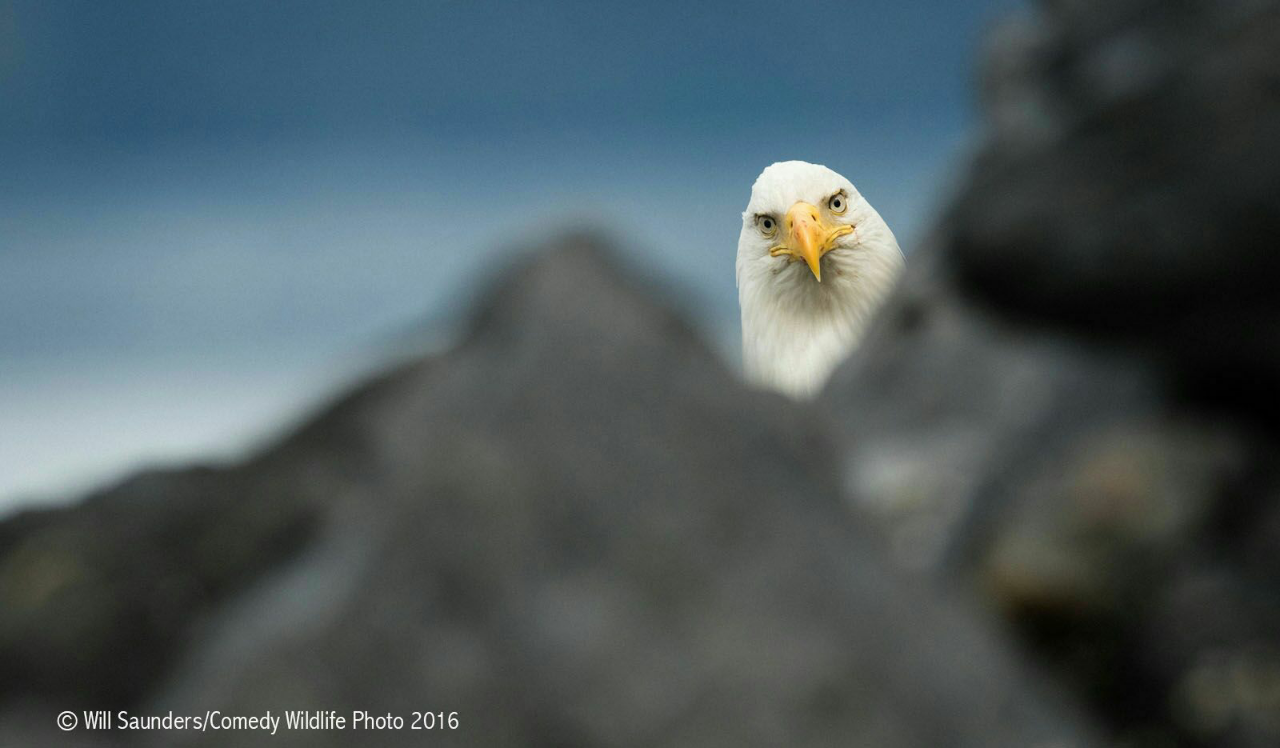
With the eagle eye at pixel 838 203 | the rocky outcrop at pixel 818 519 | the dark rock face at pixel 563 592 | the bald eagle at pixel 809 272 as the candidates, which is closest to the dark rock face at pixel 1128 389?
the rocky outcrop at pixel 818 519

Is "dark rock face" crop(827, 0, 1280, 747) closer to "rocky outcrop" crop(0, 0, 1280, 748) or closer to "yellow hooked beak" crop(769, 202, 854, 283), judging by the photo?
"rocky outcrop" crop(0, 0, 1280, 748)

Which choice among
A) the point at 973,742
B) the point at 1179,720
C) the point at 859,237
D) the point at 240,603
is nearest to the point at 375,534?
the point at 240,603

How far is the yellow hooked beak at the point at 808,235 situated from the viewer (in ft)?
19.3

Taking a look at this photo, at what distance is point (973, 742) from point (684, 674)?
0.49 metres

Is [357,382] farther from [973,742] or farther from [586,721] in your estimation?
[973,742]

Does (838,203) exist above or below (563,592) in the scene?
above

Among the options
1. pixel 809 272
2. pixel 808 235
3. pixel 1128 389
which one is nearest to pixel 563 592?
pixel 1128 389

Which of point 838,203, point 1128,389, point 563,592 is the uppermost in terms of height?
point 838,203

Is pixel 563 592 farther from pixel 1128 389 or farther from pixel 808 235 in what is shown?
pixel 808 235

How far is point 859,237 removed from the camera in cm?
632

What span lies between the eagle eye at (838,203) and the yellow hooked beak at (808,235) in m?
0.09

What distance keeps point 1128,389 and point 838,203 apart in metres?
4.32

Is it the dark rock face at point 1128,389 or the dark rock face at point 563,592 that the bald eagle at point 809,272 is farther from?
the dark rock face at point 563,592

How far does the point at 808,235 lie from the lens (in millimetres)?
5902
